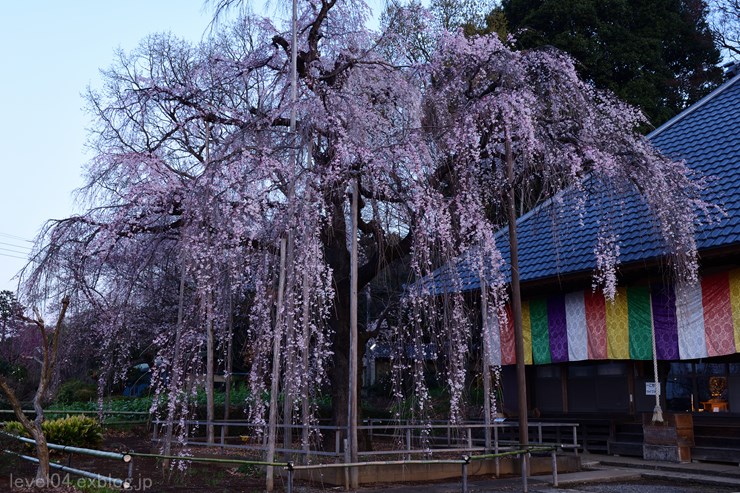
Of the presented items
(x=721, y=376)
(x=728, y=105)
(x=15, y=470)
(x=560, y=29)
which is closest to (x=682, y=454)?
(x=721, y=376)

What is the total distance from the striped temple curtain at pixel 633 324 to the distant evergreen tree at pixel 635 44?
1376 cm

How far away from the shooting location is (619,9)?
29234 mm

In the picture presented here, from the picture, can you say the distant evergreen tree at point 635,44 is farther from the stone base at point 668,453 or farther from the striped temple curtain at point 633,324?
the stone base at point 668,453

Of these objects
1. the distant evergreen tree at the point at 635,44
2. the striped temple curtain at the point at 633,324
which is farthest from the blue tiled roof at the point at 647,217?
the distant evergreen tree at the point at 635,44

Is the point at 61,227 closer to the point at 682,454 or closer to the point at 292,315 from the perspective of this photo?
the point at 292,315

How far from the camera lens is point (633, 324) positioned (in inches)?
601

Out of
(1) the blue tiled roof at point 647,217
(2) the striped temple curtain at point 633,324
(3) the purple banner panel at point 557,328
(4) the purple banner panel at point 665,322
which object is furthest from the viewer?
(3) the purple banner panel at point 557,328

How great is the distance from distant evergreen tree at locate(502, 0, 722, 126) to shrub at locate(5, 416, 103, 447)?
21666mm

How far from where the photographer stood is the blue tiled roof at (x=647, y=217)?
14.4 meters

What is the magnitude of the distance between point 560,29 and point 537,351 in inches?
682

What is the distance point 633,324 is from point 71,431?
11.8 m

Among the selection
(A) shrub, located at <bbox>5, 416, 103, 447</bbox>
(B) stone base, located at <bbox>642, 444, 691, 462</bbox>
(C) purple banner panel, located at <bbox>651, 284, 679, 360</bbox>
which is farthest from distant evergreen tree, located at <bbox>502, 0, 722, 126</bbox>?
(A) shrub, located at <bbox>5, 416, 103, 447</bbox>

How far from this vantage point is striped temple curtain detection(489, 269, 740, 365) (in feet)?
45.4

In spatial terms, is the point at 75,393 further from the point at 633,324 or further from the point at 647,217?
the point at 647,217
